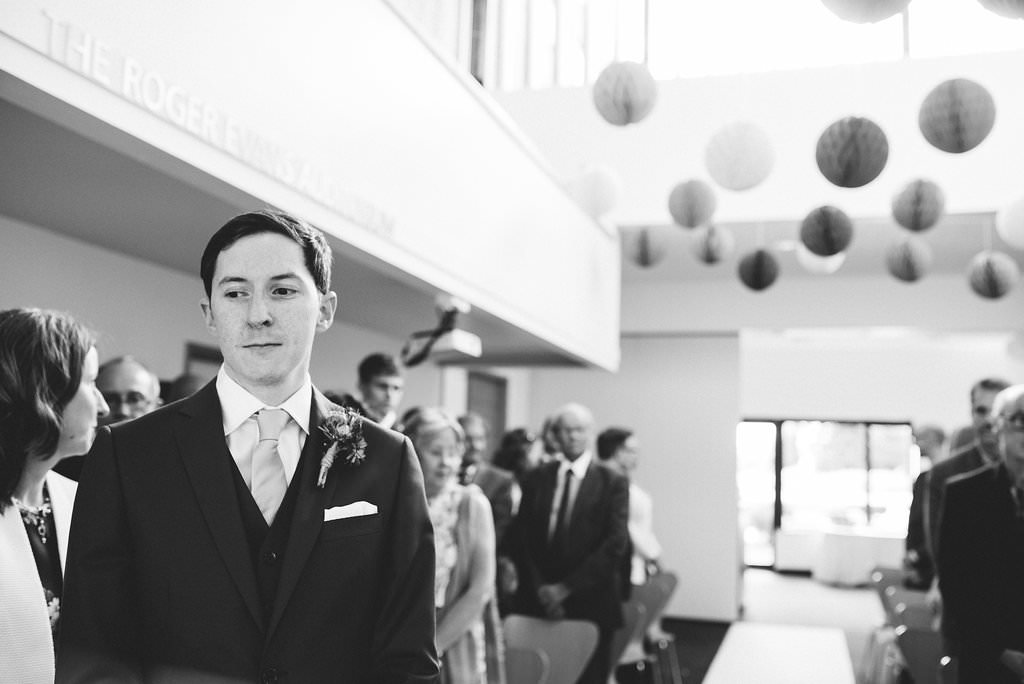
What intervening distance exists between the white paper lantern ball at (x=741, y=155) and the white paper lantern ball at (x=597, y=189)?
1.32m

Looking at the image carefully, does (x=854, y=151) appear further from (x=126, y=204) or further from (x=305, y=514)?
(x=305, y=514)

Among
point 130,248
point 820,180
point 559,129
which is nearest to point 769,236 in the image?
point 820,180

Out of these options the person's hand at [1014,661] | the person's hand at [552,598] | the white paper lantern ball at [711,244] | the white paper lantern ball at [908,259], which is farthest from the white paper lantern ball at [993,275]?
the person's hand at [1014,661]

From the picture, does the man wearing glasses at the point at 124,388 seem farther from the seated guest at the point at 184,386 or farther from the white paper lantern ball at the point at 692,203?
the white paper lantern ball at the point at 692,203

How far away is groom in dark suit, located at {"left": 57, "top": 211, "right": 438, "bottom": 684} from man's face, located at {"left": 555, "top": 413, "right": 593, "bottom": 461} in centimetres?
368

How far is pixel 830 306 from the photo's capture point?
10.4 metres

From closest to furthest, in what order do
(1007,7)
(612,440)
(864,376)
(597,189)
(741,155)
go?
(1007,7) < (741,155) < (612,440) < (597,189) < (864,376)

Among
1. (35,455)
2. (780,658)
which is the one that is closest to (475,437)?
(780,658)

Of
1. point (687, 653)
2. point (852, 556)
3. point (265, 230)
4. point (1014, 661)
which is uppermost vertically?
point (265, 230)

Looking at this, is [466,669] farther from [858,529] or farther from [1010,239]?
[858,529]

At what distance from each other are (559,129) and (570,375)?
3738mm

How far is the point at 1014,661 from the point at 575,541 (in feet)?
7.91

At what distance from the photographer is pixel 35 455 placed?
1.78m

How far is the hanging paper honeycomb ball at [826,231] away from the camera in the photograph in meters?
5.83
